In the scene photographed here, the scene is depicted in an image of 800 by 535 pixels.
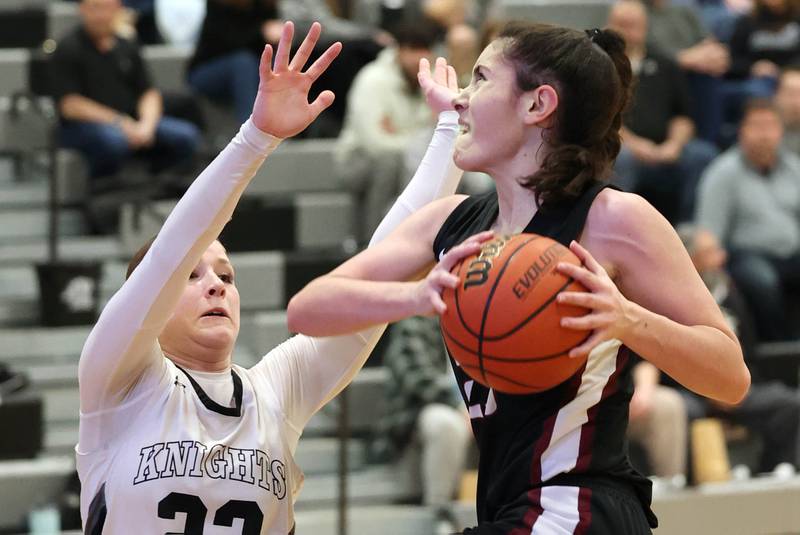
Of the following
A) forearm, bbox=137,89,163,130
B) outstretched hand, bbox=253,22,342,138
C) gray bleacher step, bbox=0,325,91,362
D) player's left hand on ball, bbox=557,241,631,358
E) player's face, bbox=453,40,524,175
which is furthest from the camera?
forearm, bbox=137,89,163,130

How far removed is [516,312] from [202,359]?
3.14ft

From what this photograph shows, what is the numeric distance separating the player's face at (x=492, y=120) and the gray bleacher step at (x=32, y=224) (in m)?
4.78

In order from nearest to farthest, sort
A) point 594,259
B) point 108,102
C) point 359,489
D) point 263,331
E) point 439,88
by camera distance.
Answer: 1. point 594,259
2. point 439,88
3. point 359,489
4. point 263,331
5. point 108,102

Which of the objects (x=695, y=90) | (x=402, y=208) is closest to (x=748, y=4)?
(x=695, y=90)

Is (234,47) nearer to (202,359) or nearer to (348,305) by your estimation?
(202,359)

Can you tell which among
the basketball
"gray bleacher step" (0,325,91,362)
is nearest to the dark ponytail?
the basketball

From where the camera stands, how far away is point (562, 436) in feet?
8.41

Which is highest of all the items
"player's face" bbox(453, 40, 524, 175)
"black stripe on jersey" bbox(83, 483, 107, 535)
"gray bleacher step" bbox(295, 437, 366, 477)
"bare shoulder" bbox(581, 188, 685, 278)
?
"player's face" bbox(453, 40, 524, 175)

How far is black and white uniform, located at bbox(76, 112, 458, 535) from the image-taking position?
9.03ft

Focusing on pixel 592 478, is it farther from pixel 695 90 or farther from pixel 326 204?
pixel 695 90

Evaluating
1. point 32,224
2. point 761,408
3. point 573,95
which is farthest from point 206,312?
point 32,224

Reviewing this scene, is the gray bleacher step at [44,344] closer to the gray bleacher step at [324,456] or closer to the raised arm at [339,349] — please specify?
the gray bleacher step at [324,456]

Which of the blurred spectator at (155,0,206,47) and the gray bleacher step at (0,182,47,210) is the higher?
the blurred spectator at (155,0,206,47)

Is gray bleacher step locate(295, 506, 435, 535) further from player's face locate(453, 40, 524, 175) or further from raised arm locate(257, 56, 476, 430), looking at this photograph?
player's face locate(453, 40, 524, 175)
